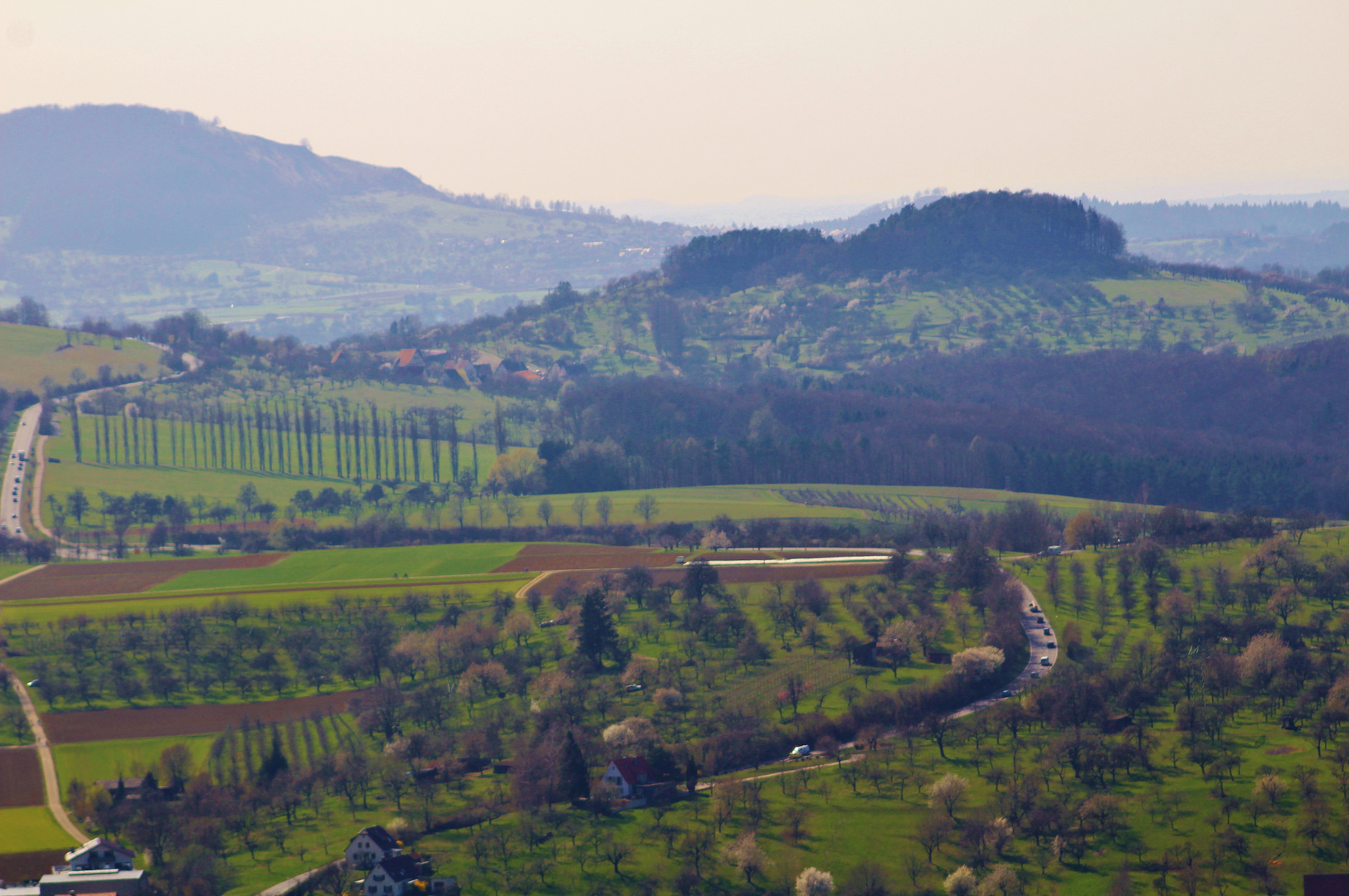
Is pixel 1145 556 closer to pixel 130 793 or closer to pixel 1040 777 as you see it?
pixel 1040 777

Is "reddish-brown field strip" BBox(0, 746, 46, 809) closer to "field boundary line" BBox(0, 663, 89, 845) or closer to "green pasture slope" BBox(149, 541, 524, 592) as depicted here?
"field boundary line" BBox(0, 663, 89, 845)

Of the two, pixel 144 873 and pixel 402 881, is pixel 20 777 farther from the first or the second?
pixel 402 881

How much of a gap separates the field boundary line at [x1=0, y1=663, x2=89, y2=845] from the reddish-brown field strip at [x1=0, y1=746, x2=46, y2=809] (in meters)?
0.31

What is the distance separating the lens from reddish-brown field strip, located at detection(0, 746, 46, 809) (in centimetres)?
6925

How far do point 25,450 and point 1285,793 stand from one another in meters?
130

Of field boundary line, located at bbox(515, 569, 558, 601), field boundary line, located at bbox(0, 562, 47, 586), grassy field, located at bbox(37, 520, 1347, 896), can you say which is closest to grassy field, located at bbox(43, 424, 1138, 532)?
field boundary line, located at bbox(0, 562, 47, 586)

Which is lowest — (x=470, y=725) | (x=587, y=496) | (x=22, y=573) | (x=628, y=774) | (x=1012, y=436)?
(x=470, y=725)

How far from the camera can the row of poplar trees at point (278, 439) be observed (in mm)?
154500

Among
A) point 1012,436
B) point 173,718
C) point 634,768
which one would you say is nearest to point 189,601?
point 173,718

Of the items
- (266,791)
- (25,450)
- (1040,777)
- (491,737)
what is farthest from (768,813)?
(25,450)

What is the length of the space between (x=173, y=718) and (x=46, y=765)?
7454mm

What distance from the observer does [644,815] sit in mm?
63594

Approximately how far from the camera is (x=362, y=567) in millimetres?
110812

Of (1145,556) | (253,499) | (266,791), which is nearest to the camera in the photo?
(266,791)
